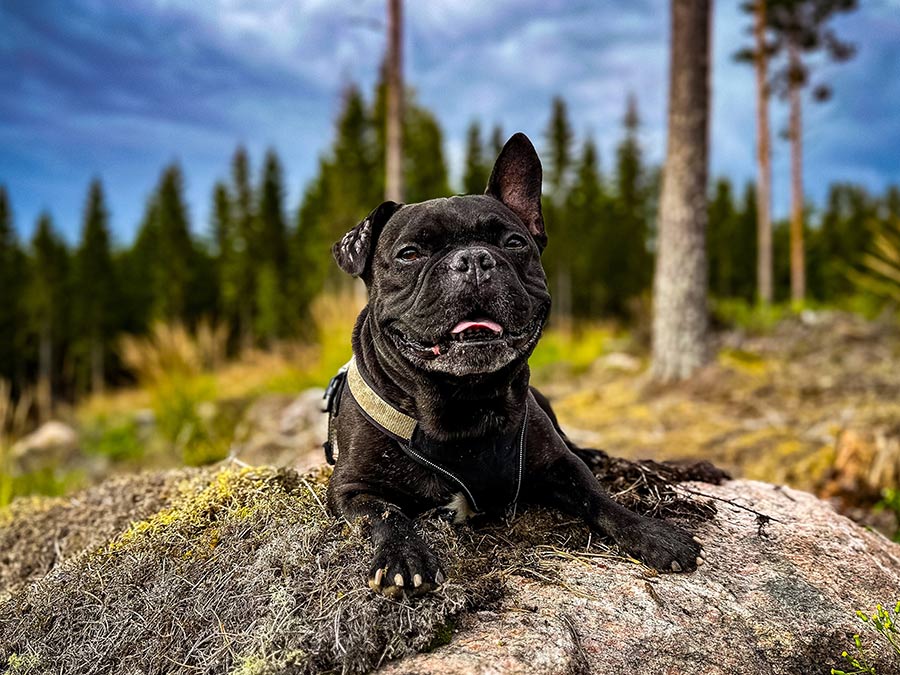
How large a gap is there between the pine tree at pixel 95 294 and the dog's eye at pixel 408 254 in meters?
46.0

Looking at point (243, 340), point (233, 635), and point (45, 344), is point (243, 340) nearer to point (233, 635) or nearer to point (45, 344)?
point (45, 344)

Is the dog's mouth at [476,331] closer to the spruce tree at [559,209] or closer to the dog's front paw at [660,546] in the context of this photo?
the dog's front paw at [660,546]

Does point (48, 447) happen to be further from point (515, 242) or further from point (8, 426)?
point (515, 242)

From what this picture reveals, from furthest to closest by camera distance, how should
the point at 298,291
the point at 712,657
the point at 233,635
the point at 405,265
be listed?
1. the point at 298,291
2. the point at 405,265
3. the point at 712,657
4. the point at 233,635

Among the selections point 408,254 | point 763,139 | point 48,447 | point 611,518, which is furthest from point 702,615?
point 763,139

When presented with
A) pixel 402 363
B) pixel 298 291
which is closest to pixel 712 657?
pixel 402 363

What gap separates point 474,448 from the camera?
8.04ft

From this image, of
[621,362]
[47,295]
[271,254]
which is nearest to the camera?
[621,362]

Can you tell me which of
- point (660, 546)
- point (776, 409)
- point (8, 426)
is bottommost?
point (8, 426)

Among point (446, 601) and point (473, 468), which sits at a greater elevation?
point (473, 468)

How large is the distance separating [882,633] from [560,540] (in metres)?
1.11

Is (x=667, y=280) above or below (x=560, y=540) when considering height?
above

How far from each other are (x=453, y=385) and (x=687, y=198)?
26.1 ft

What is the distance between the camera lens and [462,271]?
2186 mm
